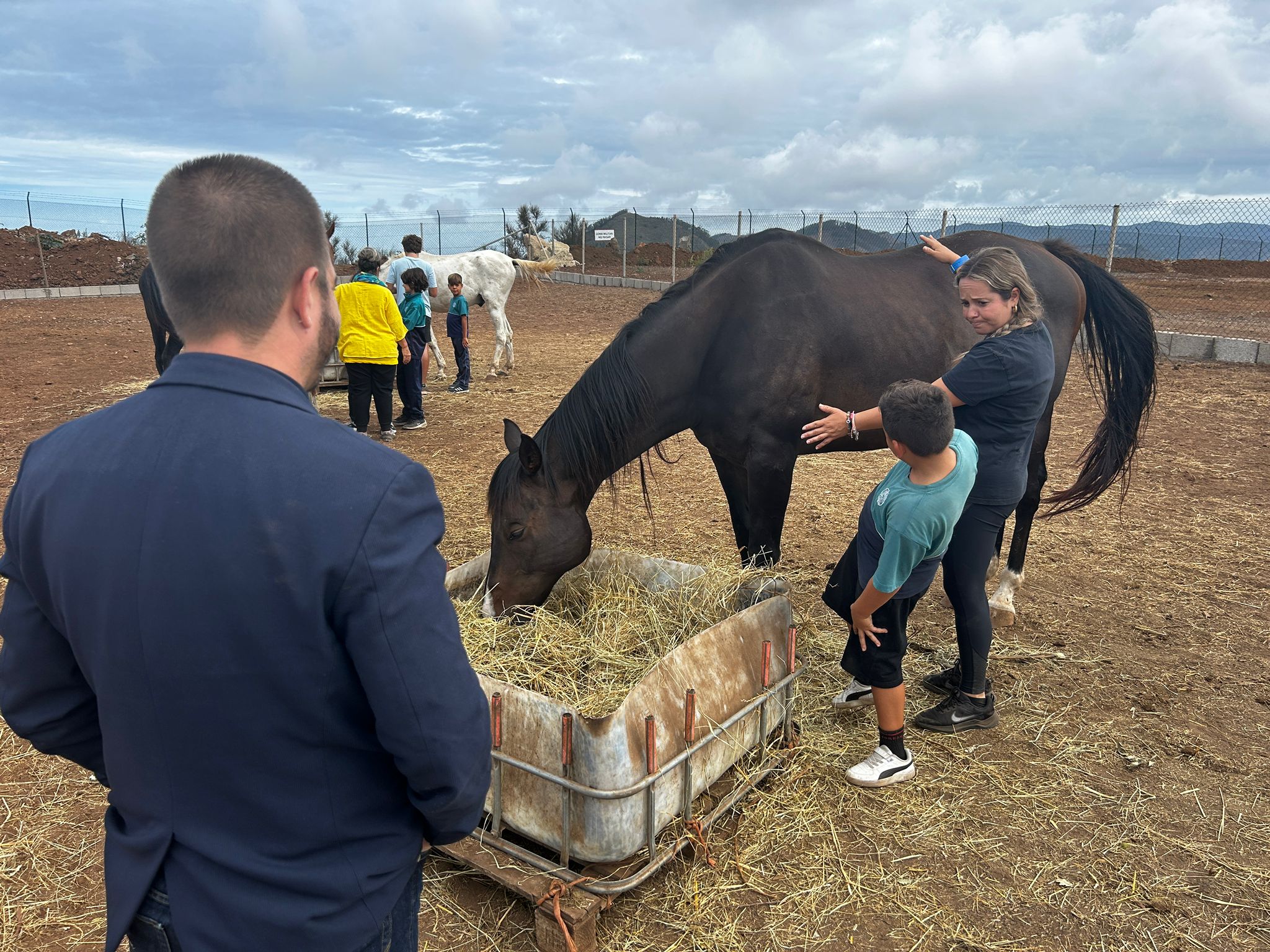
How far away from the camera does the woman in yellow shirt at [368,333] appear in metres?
7.01

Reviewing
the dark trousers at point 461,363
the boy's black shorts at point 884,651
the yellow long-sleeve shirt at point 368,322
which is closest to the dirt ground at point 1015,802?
the boy's black shorts at point 884,651

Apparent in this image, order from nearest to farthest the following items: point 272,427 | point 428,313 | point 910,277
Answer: point 272,427
point 910,277
point 428,313

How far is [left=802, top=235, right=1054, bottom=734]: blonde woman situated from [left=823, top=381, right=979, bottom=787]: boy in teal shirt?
0.29 meters

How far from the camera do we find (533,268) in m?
12.2

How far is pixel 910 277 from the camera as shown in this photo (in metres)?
4.32

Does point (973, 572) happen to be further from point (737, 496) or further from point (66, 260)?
point (66, 260)

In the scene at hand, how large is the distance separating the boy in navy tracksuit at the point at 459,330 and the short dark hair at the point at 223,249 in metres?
8.65

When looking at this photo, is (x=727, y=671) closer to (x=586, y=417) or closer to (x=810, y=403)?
(x=586, y=417)

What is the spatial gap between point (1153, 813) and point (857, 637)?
121 cm

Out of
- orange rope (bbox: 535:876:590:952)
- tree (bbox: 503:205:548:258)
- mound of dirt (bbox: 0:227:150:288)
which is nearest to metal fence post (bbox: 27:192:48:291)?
mound of dirt (bbox: 0:227:150:288)

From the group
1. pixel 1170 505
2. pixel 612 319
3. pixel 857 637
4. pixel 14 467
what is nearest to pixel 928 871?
pixel 857 637

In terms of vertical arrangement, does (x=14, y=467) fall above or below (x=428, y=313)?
below

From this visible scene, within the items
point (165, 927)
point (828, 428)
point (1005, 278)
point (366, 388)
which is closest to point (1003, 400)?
point (1005, 278)

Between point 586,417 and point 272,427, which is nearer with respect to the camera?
point 272,427
